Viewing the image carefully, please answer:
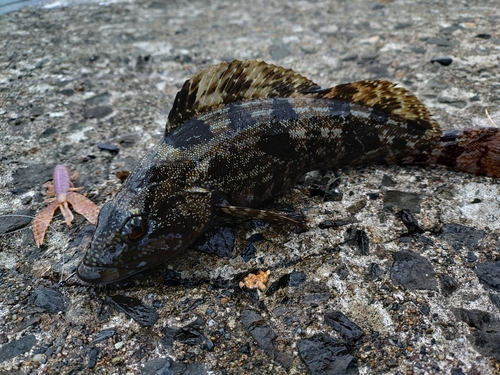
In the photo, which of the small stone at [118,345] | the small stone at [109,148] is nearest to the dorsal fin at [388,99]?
the small stone at [109,148]

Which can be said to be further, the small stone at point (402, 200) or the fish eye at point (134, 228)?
the small stone at point (402, 200)

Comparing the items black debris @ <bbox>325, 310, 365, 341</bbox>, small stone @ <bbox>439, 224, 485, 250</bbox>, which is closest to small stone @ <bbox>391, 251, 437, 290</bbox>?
small stone @ <bbox>439, 224, 485, 250</bbox>

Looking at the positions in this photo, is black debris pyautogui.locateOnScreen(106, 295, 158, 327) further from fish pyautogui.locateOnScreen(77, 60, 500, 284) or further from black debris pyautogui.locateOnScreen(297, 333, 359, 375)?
black debris pyautogui.locateOnScreen(297, 333, 359, 375)

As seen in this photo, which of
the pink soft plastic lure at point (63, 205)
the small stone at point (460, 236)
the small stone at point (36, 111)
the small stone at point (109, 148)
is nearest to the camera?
the small stone at point (460, 236)

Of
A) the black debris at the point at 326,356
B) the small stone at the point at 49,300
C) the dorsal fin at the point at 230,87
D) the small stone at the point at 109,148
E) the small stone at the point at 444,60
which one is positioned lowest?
the black debris at the point at 326,356

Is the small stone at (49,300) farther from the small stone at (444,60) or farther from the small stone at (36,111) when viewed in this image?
the small stone at (444,60)

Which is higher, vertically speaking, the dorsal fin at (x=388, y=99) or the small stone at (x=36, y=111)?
the dorsal fin at (x=388, y=99)

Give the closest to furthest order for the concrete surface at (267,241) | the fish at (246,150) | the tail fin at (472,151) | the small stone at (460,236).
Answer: the concrete surface at (267,241)
the fish at (246,150)
the small stone at (460,236)
the tail fin at (472,151)

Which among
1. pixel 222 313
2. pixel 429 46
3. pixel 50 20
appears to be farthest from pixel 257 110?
pixel 50 20
